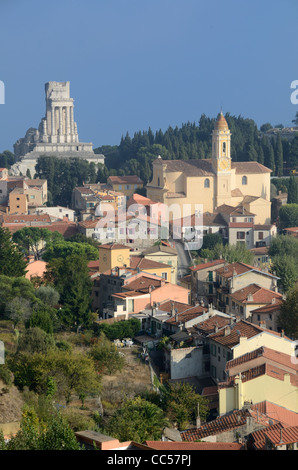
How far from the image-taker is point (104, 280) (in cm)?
3027

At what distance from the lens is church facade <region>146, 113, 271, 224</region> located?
1916 inches

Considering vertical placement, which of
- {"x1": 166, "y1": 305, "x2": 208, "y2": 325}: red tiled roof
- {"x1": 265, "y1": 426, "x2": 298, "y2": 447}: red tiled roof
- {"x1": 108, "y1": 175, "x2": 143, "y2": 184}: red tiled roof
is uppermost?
{"x1": 108, "y1": 175, "x2": 143, "y2": 184}: red tiled roof

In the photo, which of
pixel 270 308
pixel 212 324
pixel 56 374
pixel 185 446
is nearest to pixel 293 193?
pixel 270 308

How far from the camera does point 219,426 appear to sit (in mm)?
18438

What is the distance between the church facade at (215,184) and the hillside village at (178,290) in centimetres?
6

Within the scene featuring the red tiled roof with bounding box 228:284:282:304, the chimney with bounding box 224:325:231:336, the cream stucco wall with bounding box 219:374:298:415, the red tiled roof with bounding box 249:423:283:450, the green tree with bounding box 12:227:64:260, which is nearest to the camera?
the red tiled roof with bounding box 249:423:283:450

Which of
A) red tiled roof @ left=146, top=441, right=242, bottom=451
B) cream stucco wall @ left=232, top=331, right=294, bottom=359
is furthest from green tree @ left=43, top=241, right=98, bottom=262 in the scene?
red tiled roof @ left=146, top=441, right=242, bottom=451

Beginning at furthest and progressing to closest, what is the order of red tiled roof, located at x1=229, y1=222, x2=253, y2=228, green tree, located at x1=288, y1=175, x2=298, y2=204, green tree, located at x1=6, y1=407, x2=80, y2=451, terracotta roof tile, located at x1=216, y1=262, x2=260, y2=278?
green tree, located at x1=288, y1=175, x2=298, y2=204 → red tiled roof, located at x1=229, y1=222, x2=253, y2=228 → terracotta roof tile, located at x1=216, y1=262, x2=260, y2=278 → green tree, located at x1=6, y1=407, x2=80, y2=451

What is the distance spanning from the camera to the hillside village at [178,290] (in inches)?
782

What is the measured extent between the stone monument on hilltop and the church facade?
18828mm

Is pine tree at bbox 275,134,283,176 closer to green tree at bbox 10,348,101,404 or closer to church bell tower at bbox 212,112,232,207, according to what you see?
church bell tower at bbox 212,112,232,207

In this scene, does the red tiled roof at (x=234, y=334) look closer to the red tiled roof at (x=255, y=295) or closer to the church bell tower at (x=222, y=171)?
the red tiled roof at (x=255, y=295)

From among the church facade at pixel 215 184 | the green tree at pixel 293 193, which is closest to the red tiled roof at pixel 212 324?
the church facade at pixel 215 184
